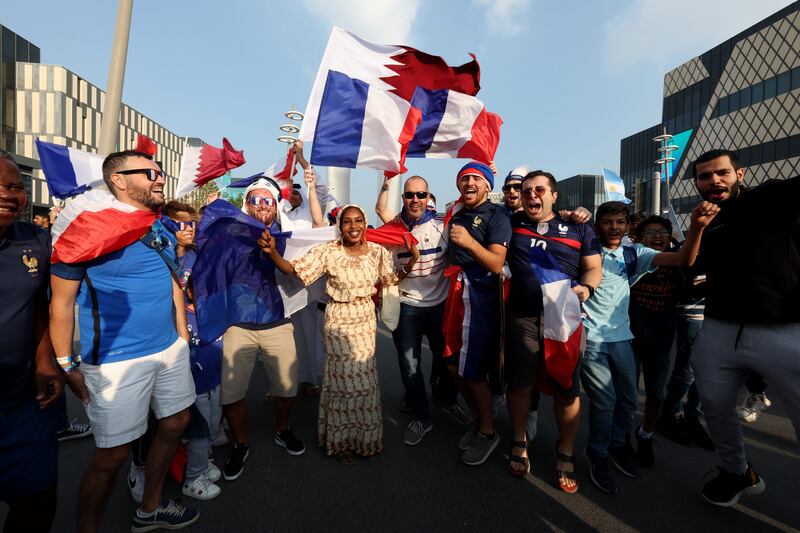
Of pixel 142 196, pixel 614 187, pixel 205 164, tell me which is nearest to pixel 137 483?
pixel 142 196

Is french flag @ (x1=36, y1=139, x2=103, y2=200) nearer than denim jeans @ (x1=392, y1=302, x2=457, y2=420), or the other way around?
denim jeans @ (x1=392, y1=302, x2=457, y2=420)

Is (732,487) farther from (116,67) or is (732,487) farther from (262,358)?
(116,67)

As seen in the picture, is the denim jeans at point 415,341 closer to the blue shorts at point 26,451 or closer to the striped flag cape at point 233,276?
the striped flag cape at point 233,276

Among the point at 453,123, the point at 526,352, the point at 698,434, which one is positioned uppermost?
the point at 453,123

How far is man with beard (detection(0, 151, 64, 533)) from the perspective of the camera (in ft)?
5.81

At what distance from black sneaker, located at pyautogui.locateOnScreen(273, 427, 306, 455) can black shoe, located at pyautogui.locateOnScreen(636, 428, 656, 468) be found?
2564 mm

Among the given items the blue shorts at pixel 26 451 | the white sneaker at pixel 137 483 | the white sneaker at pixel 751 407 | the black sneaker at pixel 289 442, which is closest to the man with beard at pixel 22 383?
the blue shorts at pixel 26 451

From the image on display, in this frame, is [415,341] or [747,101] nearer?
[415,341]

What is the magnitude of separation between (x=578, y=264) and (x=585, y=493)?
1503 mm

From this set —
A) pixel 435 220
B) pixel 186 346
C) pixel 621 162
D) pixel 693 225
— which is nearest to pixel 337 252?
pixel 435 220

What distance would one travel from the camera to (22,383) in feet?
6.04

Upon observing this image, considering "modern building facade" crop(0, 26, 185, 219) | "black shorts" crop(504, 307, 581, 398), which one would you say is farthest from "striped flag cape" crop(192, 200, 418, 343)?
"modern building facade" crop(0, 26, 185, 219)

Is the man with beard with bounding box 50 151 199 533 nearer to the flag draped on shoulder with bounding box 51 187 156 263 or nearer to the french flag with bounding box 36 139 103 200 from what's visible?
the flag draped on shoulder with bounding box 51 187 156 263

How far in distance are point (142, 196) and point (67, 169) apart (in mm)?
3198
